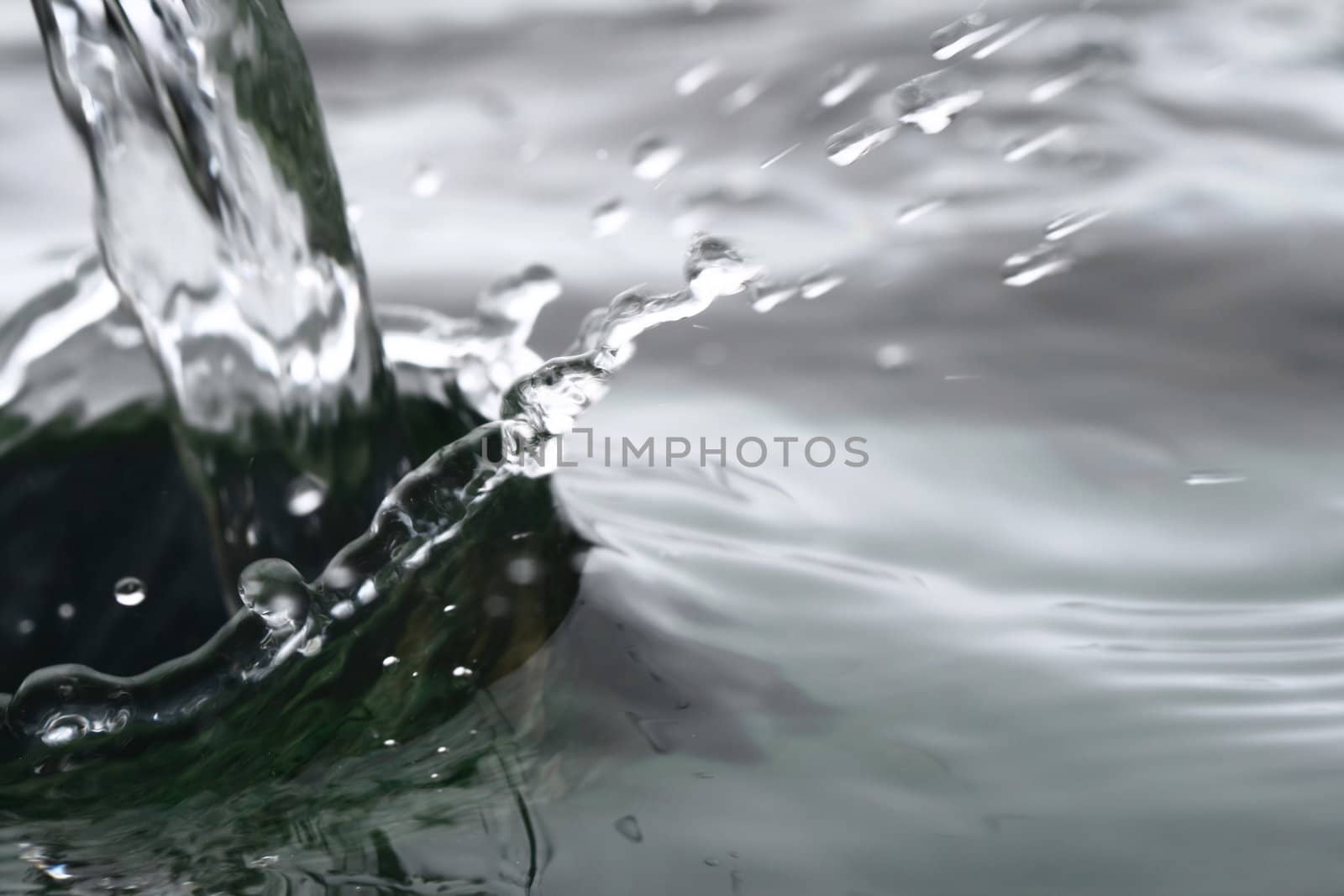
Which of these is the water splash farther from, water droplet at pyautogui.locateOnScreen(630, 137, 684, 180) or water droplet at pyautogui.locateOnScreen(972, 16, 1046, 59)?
water droplet at pyautogui.locateOnScreen(972, 16, 1046, 59)

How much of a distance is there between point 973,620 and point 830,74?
74 cm

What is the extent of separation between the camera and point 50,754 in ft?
1.99

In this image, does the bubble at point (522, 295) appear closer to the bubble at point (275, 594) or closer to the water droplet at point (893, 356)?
the water droplet at point (893, 356)

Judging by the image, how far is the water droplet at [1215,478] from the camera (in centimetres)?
83

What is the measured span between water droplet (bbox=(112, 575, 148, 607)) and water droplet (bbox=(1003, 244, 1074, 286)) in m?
0.61

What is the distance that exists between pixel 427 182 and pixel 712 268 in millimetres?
498

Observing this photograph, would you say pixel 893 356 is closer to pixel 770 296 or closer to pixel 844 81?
pixel 770 296

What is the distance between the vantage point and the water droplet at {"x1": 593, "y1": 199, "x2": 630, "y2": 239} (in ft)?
3.83

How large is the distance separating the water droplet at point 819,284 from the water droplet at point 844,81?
25cm

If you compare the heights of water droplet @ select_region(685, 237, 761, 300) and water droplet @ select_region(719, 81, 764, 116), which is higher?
water droplet @ select_region(685, 237, 761, 300)

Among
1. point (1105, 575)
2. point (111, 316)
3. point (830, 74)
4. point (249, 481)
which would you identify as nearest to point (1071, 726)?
point (1105, 575)

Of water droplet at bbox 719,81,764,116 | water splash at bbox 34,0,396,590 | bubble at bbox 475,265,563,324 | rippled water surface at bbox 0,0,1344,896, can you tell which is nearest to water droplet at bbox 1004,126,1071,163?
rippled water surface at bbox 0,0,1344,896

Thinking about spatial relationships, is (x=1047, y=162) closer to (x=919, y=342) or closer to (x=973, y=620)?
(x=919, y=342)

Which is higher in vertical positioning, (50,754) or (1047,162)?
(50,754)
